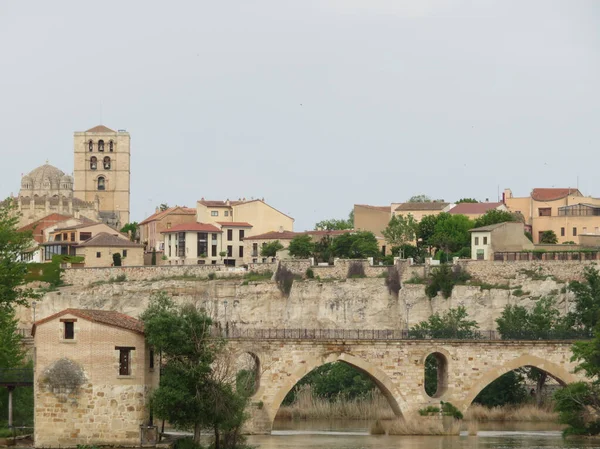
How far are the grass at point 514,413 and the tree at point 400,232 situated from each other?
3959cm

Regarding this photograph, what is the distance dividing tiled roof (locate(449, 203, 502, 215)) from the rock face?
21681 millimetres

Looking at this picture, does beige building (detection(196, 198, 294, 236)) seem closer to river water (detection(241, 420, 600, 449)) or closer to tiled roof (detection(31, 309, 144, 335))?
river water (detection(241, 420, 600, 449))

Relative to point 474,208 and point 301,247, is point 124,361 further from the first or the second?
point 474,208

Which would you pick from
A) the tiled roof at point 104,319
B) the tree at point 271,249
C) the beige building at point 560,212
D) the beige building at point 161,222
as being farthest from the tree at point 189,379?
the beige building at point 161,222

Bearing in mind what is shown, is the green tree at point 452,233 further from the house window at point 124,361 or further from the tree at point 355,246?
the house window at point 124,361

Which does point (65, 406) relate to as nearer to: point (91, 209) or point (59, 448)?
point (59, 448)

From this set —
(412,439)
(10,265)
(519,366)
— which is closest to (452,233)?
(519,366)

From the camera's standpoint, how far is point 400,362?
265ft

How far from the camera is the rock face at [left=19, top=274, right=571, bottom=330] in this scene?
11300 cm

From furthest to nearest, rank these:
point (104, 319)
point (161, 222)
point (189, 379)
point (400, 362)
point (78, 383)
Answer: point (161, 222)
point (400, 362)
point (189, 379)
point (104, 319)
point (78, 383)

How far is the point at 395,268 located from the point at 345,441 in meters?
42.5

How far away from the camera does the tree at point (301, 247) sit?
412 feet

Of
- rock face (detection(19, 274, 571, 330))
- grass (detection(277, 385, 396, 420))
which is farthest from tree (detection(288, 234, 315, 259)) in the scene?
grass (detection(277, 385, 396, 420))

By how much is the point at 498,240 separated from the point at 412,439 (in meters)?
44.8
